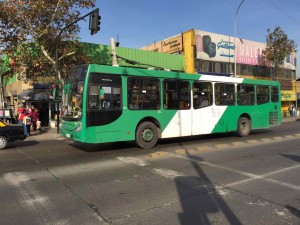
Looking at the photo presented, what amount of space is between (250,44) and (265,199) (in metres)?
34.9

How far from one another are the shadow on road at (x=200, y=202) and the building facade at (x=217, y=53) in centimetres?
2399

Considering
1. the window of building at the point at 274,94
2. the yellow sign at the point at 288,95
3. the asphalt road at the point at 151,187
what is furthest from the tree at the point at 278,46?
the asphalt road at the point at 151,187

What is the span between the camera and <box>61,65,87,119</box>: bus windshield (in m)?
10.3

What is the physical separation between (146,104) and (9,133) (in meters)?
5.66

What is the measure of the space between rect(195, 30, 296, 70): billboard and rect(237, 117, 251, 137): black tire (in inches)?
650

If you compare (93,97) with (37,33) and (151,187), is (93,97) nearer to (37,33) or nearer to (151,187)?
(151,187)

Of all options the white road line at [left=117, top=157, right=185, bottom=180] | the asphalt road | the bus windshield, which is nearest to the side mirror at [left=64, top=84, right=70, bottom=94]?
the bus windshield

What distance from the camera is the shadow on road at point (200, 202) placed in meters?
4.70

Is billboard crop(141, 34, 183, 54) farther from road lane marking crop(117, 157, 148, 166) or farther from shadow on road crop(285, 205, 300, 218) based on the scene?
shadow on road crop(285, 205, 300, 218)

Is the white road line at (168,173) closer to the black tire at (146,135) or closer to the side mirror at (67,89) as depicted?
the black tire at (146,135)

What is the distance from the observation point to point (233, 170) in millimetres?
7902

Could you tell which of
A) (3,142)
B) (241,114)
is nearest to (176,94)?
(241,114)

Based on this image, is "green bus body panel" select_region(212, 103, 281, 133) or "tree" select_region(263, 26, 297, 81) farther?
"tree" select_region(263, 26, 297, 81)

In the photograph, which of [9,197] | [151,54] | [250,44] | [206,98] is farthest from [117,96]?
[250,44]
